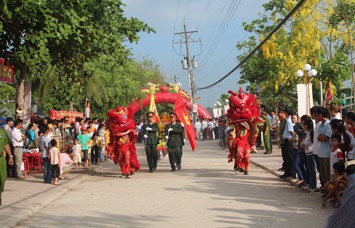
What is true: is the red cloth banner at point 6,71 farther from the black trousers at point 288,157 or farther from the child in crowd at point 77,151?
the black trousers at point 288,157

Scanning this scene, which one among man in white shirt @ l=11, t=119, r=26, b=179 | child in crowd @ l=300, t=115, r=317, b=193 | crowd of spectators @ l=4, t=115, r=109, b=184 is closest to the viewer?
child in crowd @ l=300, t=115, r=317, b=193

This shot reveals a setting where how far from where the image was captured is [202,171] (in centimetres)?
1772

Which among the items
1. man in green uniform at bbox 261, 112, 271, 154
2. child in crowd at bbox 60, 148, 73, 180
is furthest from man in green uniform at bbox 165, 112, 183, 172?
man in green uniform at bbox 261, 112, 271, 154

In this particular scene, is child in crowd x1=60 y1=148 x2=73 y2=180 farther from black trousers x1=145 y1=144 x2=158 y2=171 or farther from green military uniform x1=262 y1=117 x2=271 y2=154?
green military uniform x1=262 y1=117 x2=271 y2=154

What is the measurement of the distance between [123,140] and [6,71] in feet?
15.2

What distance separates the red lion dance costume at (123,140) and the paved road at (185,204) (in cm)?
100

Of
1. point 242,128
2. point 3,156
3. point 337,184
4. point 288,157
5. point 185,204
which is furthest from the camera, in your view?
point 242,128


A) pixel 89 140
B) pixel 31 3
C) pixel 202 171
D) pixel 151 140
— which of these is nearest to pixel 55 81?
pixel 89 140

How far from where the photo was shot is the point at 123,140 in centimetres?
1711

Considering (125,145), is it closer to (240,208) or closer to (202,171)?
(202,171)

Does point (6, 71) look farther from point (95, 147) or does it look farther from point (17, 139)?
point (95, 147)

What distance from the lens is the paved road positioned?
8820 millimetres

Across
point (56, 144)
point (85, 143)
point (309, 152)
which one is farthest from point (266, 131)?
point (309, 152)

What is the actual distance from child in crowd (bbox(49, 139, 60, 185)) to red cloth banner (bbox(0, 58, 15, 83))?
2.04m
